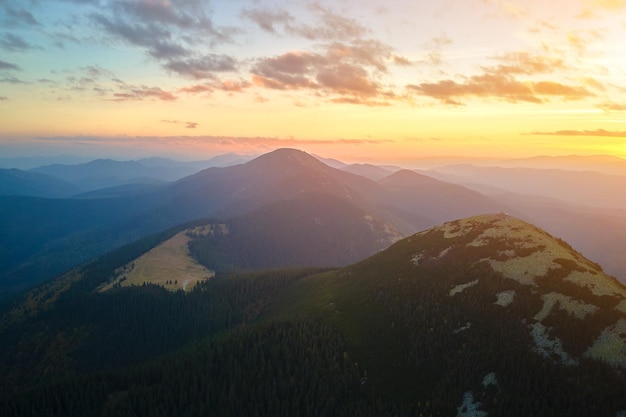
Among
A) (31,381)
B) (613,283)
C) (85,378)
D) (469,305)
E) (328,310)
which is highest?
(613,283)

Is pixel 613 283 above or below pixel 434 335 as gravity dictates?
above

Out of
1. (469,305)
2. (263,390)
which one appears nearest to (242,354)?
(263,390)

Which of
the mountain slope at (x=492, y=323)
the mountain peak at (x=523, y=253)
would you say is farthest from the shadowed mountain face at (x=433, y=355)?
the mountain peak at (x=523, y=253)

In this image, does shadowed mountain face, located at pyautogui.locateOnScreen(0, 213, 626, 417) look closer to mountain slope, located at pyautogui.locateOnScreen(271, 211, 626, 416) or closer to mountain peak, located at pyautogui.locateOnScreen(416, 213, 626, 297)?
mountain slope, located at pyautogui.locateOnScreen(271, 211, 626, 416)

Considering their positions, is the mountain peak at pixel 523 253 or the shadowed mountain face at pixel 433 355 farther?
the mountain peak at pixel 523 253

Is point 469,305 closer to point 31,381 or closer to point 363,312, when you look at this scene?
point 363,312

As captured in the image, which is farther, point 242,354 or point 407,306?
point 407,306

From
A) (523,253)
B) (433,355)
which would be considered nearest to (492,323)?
(433,355)

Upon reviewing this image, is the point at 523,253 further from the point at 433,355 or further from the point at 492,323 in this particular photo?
the point at 433,355

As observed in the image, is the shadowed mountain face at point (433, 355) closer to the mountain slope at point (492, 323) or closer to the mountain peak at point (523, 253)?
the mountain slope at point (492, 323)

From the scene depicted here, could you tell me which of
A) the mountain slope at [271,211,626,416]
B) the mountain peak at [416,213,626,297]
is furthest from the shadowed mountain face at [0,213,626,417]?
the mountain peak at [416,213,626,297]

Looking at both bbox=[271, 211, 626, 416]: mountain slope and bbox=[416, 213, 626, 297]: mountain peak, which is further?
bbox=[416, 213, 626, 297]: mountain peak
